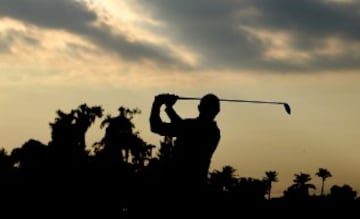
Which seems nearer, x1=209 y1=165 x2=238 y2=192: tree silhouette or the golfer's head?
the golfer's head

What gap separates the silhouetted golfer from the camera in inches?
340

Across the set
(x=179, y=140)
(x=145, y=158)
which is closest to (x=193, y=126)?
(x=179, y=140)

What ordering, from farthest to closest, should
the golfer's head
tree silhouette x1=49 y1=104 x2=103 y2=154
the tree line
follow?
tree silhouette x1=49 y1=104 x2=103 y2=154
the tree line
the golfer's head

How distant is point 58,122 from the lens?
244 ft

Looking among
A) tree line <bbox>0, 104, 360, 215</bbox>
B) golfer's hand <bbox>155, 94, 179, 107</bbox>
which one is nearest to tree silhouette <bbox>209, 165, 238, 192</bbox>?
tree line <bbox>0, 104, 360, 215</bbox>

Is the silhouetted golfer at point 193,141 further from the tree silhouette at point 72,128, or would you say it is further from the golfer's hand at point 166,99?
the tree silhouette at point 72,128

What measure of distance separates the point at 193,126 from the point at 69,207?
13987 mm

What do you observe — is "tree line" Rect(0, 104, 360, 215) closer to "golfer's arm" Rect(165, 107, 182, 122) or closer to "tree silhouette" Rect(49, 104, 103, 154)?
"tree silhouette" Rect(49, 104, 103, 154)

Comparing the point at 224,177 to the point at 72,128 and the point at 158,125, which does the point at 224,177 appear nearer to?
the point at 72,128

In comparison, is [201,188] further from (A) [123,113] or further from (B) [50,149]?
(A) [123,113]

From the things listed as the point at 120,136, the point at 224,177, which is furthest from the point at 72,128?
the point at 224,177

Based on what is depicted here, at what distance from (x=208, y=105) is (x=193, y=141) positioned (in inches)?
19.2

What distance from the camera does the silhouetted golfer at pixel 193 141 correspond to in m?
8.62

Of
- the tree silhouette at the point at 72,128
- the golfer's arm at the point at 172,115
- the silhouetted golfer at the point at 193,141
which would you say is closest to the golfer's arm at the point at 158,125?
the silhouetted golfer at the point at 193,141
